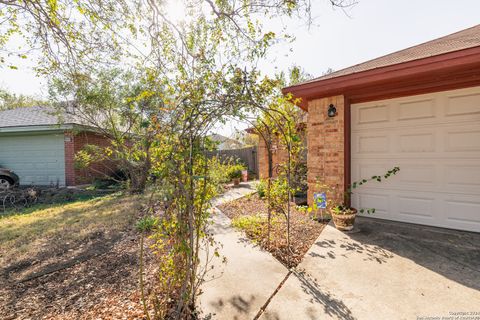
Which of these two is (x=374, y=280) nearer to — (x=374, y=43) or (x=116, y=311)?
(x=116, y=311)

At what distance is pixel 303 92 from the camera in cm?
409

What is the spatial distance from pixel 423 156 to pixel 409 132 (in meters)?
0.45

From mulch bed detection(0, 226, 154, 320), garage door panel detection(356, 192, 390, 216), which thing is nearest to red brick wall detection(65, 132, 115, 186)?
mulch bed detection(0, 226, 154, 320)

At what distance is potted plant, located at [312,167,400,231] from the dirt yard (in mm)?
3085

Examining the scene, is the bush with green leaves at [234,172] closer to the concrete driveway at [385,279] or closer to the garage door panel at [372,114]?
the garage door panel at [372,114]

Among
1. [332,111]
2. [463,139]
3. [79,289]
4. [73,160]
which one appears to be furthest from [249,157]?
[79,289]

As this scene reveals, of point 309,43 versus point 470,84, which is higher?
point 309,43

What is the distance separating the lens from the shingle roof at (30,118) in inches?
325

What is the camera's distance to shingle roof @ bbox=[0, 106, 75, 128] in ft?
27.1

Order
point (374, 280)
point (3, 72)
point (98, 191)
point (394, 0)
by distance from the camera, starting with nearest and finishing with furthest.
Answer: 1. point (374, 280)
2. point (3, 72)
3. point (394, 0)
4. point (98, 191)

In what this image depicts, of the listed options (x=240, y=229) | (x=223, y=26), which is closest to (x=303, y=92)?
(x=223, y=26)

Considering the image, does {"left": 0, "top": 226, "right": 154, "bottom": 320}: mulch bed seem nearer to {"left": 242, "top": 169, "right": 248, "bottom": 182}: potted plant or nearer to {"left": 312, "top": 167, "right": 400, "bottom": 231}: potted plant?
{"left": 312, "top": 167, "right": 400, "bottom": 231}: potted plant

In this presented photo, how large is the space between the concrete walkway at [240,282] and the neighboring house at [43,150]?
8.29 metres

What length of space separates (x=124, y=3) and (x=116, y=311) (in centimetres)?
499
